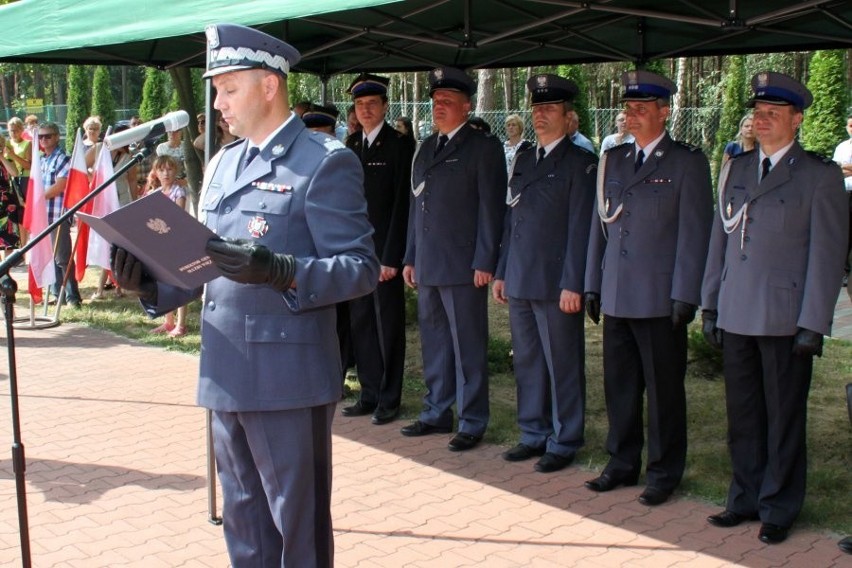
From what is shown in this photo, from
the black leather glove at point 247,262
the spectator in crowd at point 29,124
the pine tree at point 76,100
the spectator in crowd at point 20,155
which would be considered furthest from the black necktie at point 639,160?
the pine tree at point 76,100

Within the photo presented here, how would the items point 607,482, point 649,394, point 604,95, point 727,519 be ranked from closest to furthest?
point 727,519 < point 649,394 < point 607,482 < point 604,95

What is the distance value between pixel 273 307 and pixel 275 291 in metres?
0.08

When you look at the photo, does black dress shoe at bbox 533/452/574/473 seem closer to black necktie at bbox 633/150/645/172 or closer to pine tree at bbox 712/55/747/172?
black necktie at bbox 633/150/645/172

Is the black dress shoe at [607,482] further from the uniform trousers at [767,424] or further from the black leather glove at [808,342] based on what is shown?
the black leather glove at [808,342]

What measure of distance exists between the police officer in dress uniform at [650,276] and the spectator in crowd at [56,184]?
21.7 ft

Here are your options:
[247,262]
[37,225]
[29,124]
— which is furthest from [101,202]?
[247,262]

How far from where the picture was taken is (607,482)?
519 cm

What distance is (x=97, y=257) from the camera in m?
9.54

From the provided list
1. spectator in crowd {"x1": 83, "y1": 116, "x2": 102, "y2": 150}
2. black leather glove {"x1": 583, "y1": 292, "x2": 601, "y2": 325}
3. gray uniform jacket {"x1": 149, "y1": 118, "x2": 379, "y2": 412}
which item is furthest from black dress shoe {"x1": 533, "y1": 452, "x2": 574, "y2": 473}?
spectator in crowd {"x1": 83, "y1": 116, "x2": 102, "y2": 150}

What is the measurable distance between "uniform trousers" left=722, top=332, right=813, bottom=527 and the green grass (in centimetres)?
25

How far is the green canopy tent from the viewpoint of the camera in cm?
505

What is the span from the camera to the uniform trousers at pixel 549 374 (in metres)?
5.61

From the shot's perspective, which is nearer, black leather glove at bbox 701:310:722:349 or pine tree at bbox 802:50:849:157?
black leather glove at bbox 701:310:722:349

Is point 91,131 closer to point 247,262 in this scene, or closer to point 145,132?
point 145,132
